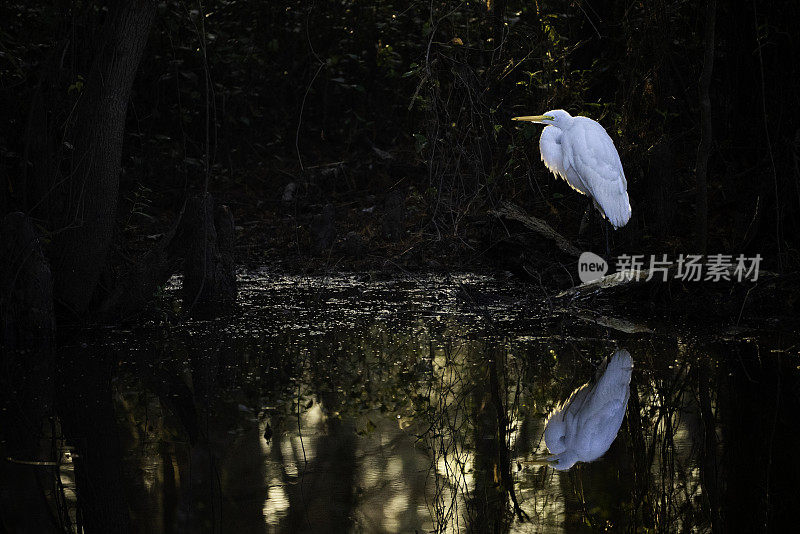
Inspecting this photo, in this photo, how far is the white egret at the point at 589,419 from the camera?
3.20 meters

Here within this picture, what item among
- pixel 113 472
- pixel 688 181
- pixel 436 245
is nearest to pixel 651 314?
pixel 436 245

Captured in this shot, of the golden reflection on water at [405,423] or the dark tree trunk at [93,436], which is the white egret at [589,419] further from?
the dark tree trunk at [93,436]

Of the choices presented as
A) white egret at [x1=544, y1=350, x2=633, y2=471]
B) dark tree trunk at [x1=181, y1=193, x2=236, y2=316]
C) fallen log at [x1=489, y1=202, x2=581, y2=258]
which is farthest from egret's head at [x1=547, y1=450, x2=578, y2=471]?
fallen log at [x1=489, y1=202, x2=581, y2=258]

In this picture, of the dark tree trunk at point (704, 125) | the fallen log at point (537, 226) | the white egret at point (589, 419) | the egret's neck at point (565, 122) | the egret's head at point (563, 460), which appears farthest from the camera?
the egret's neck at point (565, 122)

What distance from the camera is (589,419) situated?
357cm

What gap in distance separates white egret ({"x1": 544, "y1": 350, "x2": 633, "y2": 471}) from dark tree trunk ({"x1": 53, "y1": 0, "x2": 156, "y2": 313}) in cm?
317

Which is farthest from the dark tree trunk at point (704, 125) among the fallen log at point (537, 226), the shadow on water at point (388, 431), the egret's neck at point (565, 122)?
the egret's neck at point (565, 122)

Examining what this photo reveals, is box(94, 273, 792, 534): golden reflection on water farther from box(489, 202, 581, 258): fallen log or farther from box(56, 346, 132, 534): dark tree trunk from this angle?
box(489, 202, 581, 258): fallen log

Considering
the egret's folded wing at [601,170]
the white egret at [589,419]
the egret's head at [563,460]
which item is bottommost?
the egret's head at [563,460]

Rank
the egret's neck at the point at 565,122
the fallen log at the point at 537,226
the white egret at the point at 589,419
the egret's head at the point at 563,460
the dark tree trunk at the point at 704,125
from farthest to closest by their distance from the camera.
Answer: the egret's neck at the point at 565,122 → the fallen log at the point at 537,226 → the dark tree trunk at the point at 704,125 → the white egret at the point at 589,419 → the egret's head at the point at 563,460

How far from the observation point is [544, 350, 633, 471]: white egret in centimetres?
320

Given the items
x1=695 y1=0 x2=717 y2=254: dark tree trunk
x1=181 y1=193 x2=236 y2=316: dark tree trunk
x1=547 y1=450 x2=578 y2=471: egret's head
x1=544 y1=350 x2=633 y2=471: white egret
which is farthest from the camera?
x1=181 y1=193 x2=236 y2=316: dark tree trunk

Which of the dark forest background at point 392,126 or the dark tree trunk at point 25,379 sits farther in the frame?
the dark forest background at point 392,126

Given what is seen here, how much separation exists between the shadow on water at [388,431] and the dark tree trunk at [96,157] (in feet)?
1.61
